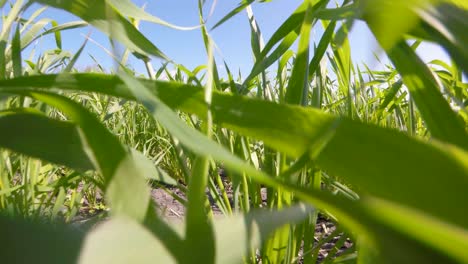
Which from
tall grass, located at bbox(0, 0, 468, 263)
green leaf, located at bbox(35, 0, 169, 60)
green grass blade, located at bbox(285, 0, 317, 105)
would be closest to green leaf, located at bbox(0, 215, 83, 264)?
tall grass, located at bbox(0, 0, 468, 263)

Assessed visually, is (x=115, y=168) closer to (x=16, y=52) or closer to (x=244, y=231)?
(x=244, y=231)

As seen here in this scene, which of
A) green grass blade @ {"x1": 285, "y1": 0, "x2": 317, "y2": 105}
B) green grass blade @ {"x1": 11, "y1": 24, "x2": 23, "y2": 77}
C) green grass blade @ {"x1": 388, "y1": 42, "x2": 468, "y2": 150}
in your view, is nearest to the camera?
green grass blade @ {"x1": 388, "y1": 42, "x2": 468, "y2": 150}

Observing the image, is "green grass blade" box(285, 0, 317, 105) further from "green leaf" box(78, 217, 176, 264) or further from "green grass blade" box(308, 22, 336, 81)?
"green leaf" box(78, 217, 176, 264)

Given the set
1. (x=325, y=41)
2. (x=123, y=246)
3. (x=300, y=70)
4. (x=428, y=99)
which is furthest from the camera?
(x=325, y=41)

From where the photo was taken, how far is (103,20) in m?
0.35

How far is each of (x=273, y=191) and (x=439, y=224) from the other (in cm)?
54

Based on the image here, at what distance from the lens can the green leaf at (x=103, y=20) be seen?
333 millimetres

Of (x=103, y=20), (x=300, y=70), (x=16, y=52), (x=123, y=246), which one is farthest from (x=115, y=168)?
(x=16, y=52)

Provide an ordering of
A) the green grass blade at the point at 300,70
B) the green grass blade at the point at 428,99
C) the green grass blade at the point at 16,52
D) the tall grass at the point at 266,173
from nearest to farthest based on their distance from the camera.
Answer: the tall grass at the point at 266,173, the green grass blade at the point at 428,99, the green grass blade at the point at 300,70, the green grass blade at the point at 16,52

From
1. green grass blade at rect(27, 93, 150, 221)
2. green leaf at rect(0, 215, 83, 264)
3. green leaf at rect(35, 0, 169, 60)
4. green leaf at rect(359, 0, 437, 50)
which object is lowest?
green leaf at rect(0, 215, 83, 264)

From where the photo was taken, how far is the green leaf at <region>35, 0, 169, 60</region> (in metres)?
0.33

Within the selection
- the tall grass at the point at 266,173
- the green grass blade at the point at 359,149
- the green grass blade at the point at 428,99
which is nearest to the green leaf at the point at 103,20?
the tall grass at the point at 266,173

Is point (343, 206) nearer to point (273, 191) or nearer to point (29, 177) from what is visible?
point (273, 191)

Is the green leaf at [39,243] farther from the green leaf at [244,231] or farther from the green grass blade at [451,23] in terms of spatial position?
the green grass blade at [451,23]
